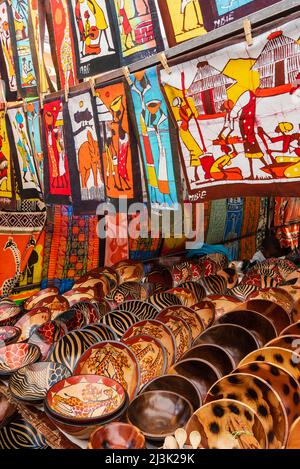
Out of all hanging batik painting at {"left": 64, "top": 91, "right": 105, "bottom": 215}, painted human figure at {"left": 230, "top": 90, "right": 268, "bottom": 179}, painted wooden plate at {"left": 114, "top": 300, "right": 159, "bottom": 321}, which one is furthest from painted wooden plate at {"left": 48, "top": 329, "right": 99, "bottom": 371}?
painted human figure at {"left": 230, "top": 90, "right": 268, "bottom": 179}

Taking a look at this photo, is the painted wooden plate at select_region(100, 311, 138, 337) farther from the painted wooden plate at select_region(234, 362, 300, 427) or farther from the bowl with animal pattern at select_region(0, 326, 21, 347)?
the painted wooden plate at select_region(234, 362, 300, 427)

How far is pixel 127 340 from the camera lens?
2225mm

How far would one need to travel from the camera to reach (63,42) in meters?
2.80

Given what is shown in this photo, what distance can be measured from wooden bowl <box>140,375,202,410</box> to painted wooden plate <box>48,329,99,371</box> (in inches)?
24.6

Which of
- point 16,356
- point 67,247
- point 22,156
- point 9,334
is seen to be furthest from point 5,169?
point 16,356

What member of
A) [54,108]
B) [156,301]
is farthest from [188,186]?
[54,108]

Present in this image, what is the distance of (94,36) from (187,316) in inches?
69.0

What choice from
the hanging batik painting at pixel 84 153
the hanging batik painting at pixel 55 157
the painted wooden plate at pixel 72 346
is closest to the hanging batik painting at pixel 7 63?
the hanging batik painting at pixel 55 157

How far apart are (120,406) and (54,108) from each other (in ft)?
6.95

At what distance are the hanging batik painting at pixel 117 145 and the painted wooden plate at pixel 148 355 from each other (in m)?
0.82

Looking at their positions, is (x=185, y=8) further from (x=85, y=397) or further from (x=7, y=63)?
(x=7, y=63)

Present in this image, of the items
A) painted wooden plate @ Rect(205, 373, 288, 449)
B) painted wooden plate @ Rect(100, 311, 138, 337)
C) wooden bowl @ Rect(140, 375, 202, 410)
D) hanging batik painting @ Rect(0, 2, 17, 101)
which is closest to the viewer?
painted wooden plate @ Rect(205, 373, 288, 449)

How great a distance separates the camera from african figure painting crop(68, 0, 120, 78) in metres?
2.30

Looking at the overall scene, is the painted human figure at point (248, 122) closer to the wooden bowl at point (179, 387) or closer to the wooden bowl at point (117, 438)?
the wooden bowl at point (179, 387)
